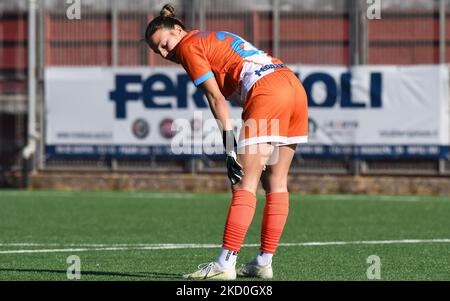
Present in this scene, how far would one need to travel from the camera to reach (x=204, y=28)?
835 inches

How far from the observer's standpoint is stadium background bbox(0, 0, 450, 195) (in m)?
20.2

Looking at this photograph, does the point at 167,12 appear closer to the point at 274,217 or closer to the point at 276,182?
the point at 276,182

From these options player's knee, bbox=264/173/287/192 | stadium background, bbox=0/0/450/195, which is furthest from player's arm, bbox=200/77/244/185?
stadium background, bbox=0/0/450/195

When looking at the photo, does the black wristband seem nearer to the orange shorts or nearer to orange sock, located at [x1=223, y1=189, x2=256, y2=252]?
the orange shorts

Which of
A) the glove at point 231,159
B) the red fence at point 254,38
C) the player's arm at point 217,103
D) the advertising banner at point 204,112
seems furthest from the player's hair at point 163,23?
the red fence at point 254,38

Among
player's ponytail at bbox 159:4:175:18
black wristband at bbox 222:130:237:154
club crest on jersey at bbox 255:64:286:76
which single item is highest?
player's ponytail at bbox 159:4:175:18

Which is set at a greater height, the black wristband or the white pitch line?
the black wristband

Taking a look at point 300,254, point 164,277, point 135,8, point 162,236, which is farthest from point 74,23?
point 164,277

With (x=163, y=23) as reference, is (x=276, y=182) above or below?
below

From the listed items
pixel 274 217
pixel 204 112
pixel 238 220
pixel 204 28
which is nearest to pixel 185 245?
pixel 274 217

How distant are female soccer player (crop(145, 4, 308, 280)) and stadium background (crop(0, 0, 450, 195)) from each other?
11635 mm

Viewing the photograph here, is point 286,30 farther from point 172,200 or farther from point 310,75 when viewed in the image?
point 172,200

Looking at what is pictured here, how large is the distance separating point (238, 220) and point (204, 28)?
13329 mm

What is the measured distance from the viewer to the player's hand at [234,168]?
26.7 feet
